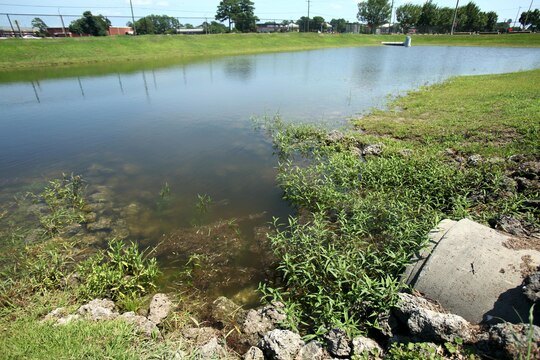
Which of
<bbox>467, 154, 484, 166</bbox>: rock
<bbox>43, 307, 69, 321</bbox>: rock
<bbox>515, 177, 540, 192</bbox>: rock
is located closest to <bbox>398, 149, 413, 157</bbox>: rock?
<bbox>467, 154, 484, 166</bbox>: rock

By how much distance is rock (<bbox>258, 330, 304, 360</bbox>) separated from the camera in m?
3.12

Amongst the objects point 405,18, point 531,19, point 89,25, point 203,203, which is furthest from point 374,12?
point 203,203

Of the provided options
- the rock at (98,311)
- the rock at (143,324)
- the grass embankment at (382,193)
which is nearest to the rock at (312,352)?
the grass embankment at (382,193)

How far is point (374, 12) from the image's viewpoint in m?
104

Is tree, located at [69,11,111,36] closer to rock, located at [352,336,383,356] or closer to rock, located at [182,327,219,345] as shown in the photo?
rock, located at [182,327,219,345]

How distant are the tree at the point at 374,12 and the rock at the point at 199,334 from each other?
12099 cm

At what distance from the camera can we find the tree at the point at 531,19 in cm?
8697

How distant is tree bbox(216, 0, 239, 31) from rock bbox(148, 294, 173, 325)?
95791 millimetres

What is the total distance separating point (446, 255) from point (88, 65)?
3400 centimetres

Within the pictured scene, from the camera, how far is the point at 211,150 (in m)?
9.70

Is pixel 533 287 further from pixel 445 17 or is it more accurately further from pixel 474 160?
pixel 445 17


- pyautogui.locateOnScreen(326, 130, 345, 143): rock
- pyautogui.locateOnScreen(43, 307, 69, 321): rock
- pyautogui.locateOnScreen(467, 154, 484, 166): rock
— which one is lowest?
pyautogui.locateOnScreen(43, 307, 69, 321): rock

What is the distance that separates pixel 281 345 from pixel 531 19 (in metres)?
124

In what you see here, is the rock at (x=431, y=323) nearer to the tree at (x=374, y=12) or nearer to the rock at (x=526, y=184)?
the rock at (x=526, y=184)
